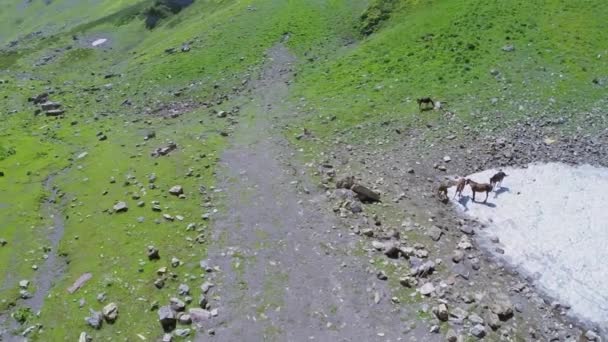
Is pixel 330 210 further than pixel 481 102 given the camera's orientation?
No

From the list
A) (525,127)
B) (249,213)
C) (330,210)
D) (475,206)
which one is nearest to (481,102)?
(525,127)

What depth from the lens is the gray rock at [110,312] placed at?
2284cm

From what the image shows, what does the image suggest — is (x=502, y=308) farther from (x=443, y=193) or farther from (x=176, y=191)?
(x=176, y=191)

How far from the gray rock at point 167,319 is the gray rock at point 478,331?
40.9ft

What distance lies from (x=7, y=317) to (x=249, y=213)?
1305 centimetres

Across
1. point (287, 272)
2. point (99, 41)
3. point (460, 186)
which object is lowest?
point (99, 41)

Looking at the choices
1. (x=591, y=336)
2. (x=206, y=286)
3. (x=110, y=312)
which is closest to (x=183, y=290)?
(x=206, y=286)

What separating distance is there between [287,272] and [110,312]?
322 inches

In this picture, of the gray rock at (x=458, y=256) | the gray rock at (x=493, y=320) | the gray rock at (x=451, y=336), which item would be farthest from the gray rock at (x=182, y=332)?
the gray rock at (x=458, y=256)

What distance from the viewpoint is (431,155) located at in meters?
36.3

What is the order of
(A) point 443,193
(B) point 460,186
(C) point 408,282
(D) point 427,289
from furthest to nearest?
(A) point 443,193
(B) point 460,186
(C) point 408,282
(D) point 427,289

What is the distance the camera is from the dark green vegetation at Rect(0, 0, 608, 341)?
27.5 m

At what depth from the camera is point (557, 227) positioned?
2842 cm

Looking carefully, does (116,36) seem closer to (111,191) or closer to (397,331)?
(111,191)
